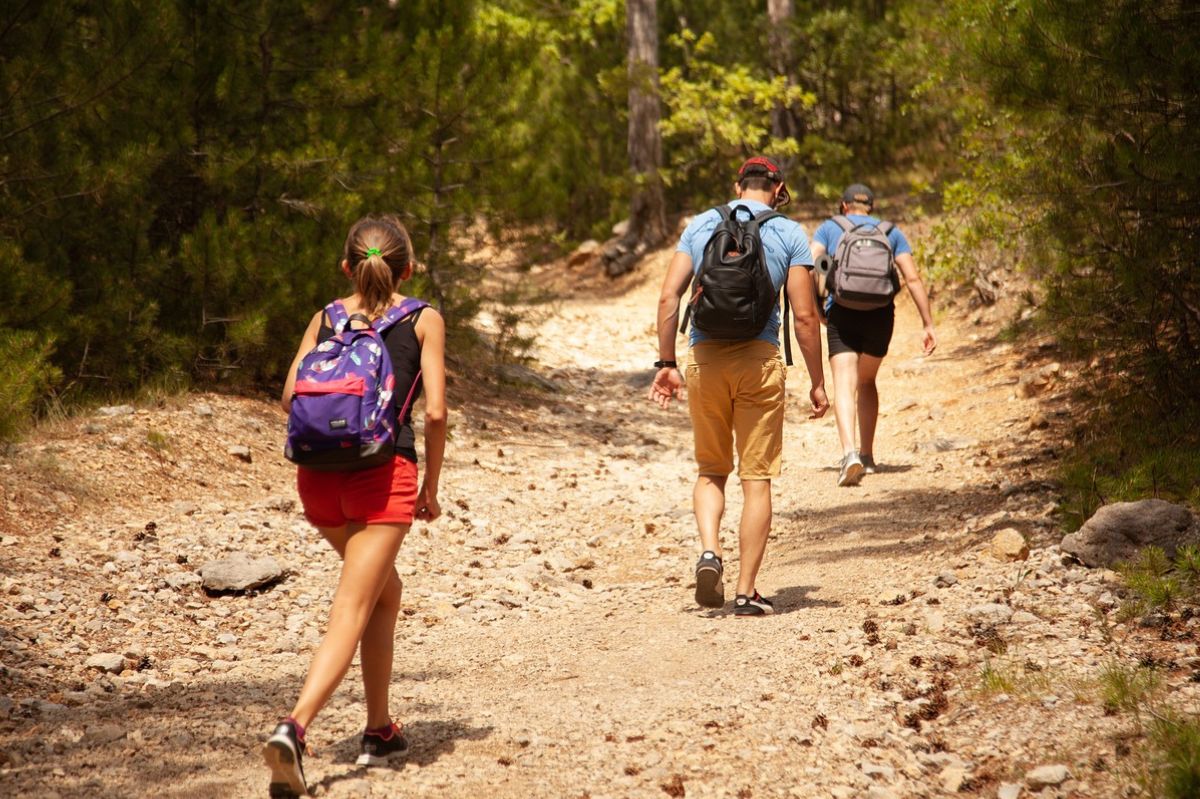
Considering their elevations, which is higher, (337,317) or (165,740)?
(337,317)

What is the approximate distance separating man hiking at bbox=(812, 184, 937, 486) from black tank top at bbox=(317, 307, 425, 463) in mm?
Result: 4810

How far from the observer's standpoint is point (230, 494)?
8.58 meters

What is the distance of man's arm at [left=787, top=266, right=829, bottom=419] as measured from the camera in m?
5.90

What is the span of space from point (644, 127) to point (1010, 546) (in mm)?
16646

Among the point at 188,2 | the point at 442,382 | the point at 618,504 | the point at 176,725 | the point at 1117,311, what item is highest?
the point at 188,2

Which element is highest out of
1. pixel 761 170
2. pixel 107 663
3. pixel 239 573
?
pixel 761 170

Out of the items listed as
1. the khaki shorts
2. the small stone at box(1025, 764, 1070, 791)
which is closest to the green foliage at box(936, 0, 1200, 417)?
the khaki shorts

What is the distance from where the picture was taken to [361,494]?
3.90 metres

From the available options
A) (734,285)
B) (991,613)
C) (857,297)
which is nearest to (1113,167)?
(857,297)

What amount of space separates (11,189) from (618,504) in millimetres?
4912

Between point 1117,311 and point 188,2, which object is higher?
point 188,2

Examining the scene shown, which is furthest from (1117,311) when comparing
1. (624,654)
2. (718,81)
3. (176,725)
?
(718,81)

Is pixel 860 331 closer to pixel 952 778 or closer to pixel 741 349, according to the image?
pixel 741 349

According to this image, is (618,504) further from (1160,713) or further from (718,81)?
(718,81)
